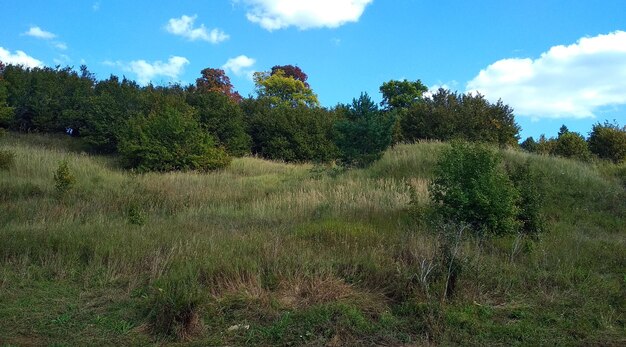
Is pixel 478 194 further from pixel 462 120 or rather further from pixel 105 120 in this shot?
pixel 105 120

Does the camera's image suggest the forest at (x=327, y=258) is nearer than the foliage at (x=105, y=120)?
Yes

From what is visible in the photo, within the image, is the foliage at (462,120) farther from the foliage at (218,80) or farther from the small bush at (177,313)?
the foliage at (218,80)

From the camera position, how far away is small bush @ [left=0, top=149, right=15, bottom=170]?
2070 centimetres

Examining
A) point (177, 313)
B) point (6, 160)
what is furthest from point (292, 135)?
point (177, 313)

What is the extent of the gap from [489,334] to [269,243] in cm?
368

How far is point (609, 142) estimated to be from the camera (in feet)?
103

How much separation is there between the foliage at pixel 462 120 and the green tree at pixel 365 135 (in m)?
7.30

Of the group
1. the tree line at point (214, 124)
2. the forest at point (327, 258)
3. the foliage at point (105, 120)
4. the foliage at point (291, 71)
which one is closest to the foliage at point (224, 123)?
the tree line at point (214, 124)

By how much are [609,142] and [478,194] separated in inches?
1071

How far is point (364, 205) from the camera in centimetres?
1241

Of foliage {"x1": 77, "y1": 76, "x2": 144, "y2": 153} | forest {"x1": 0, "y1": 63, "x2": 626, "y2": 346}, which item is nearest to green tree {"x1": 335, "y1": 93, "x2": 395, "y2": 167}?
forest {"x1": 0, "y1": 63, "x2": 626, "y2": 346}

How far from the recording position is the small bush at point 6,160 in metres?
20.7

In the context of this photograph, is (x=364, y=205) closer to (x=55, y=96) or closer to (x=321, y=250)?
(x=321, y=250)

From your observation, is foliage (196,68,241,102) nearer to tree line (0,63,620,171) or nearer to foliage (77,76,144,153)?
tree line (0,63,620,171)
